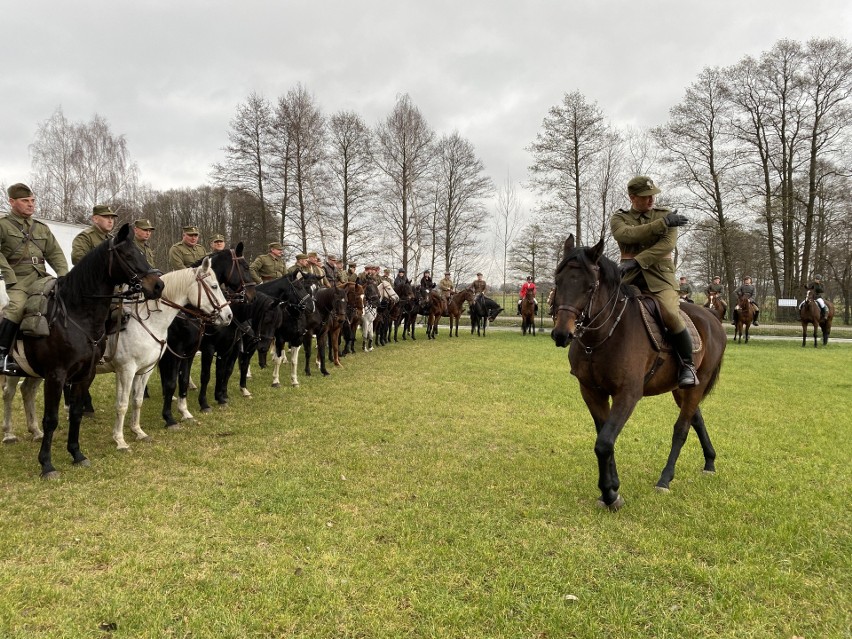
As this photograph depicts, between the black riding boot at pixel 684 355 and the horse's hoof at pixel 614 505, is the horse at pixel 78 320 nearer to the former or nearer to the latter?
the horse's hoof at pixel 614 505

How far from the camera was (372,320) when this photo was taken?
1641cm

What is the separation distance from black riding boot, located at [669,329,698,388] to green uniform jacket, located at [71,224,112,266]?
697 centimetres

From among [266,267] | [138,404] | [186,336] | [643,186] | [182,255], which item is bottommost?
[138,404]

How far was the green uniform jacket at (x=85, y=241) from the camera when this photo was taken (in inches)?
239

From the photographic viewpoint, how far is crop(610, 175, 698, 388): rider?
4.25 m

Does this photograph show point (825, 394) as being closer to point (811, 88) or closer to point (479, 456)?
point (479, 456)

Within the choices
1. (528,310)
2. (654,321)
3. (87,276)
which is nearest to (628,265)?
(654,321)

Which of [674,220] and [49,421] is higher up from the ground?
[674,220]

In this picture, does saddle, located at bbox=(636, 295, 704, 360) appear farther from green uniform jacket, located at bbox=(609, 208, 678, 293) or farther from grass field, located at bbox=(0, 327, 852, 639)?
grass field, located at bbox=(0, 327, 852, 639)

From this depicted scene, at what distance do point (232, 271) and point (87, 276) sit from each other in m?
2.44

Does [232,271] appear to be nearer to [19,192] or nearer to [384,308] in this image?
[19,192]

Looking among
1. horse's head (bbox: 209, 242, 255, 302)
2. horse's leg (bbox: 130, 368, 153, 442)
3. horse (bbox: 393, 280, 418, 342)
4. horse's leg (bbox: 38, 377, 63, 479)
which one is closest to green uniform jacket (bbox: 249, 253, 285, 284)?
horse's head (bbox: 209, 242, 255, 302)

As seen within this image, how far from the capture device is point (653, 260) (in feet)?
14.2

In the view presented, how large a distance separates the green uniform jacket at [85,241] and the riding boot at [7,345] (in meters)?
1.53
